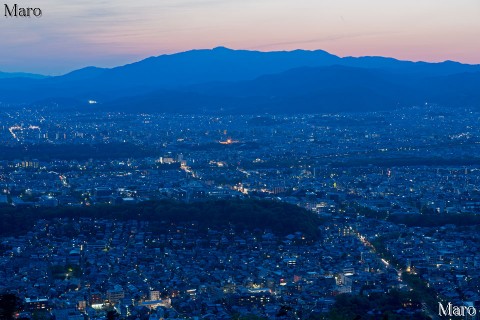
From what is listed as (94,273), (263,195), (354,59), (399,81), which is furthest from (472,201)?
(354,59)

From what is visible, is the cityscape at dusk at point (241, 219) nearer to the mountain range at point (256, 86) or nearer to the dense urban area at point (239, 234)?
the dense urban area at point (239, 234)

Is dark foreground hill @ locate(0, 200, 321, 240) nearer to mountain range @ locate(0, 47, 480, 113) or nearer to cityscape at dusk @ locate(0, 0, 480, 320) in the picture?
cityscape at dusk @ locate(0, 0, 480, 320)

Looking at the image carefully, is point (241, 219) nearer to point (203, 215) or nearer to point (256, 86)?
point (203, 215)

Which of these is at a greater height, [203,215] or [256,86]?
[256,86]

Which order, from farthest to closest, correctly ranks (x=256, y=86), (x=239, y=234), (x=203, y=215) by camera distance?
(x=256, y=86) → (x=203, y=215) → (x=239, y=234)

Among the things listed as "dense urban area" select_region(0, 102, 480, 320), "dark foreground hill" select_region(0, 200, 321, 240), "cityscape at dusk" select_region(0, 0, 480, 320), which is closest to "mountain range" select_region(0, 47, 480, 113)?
"cityscape at dusk" select_region(0, 0, 480, 320)

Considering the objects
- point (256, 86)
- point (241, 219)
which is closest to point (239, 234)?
point (241, 219)
